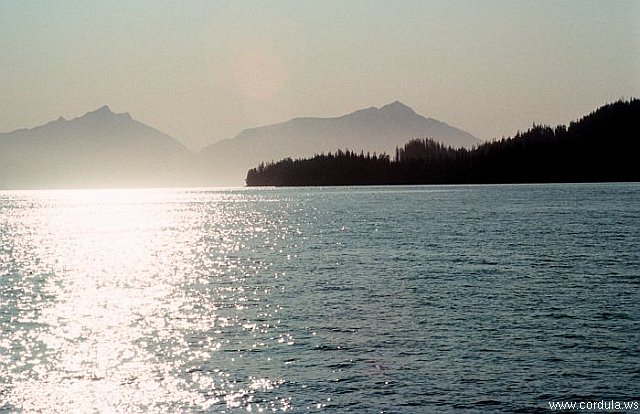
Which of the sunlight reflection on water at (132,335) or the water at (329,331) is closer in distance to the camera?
the water at (329,331)

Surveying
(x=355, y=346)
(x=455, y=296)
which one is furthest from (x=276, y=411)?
(x=455, y=296)

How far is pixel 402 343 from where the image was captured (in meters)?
33.8

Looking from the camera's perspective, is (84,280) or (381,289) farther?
(84,280)

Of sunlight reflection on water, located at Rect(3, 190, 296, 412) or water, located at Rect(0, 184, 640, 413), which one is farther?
sunlight reflection on water, located at Rect(3, 190, 296, 412)

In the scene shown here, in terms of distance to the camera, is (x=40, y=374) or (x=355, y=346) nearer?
(x=40, y=374)

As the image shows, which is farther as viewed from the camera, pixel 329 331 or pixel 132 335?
pixel 132 335

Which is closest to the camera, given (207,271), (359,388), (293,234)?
(359,388)

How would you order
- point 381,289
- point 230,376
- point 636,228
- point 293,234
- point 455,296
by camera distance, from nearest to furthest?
1. point 230,376
2. point 455,296
3. point 381,289
4. point 636,228
5. point 293,234

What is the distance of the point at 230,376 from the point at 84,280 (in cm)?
3988

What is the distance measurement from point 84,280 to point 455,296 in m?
35.2

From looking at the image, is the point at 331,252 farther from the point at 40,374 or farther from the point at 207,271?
the point at 40,374

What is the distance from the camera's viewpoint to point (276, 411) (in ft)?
78.4

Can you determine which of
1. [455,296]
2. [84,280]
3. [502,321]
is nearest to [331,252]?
[84,280]

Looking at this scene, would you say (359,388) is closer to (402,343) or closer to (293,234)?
(402,343)
